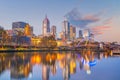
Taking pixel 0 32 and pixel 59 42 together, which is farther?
pixel 59 42

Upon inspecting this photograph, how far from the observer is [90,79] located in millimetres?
19766

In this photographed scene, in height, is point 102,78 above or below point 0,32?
below

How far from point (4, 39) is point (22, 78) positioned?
92.5 meters

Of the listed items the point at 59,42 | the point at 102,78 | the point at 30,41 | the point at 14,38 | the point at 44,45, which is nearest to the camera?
the point at 102,78

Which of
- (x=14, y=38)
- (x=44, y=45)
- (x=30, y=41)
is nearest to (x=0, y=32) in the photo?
(x=14, y=38)

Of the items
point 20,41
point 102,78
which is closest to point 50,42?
point 20,41

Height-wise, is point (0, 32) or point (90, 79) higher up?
point (0, 32)

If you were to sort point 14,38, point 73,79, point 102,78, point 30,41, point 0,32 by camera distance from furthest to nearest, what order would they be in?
point 30,41
point 14,38
point 0,32
point 102,78
point 73,79

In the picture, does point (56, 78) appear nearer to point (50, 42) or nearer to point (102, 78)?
point (102, 78)

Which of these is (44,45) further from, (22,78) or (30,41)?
(22,78)

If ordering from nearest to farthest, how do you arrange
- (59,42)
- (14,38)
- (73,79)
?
1. (73,79)
2. (14,38)
3. (59,42)

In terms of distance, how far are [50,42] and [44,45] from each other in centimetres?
493

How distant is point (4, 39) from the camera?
109562mm

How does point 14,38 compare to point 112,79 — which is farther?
point 14,38
